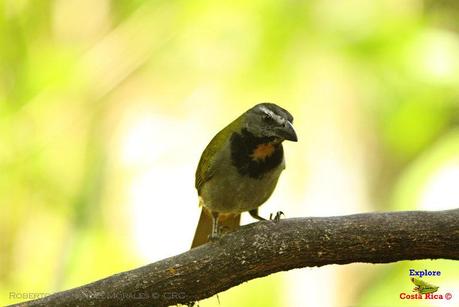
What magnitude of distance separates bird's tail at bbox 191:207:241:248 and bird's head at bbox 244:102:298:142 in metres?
0.66

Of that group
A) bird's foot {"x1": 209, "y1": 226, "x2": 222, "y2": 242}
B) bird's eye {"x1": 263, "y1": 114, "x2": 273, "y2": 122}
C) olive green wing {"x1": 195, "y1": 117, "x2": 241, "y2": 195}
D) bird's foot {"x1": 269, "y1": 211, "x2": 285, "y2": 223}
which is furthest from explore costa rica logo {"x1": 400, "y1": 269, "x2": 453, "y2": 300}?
olive green wing {"x1": 195, "y1": 117, "x2": 241, "y2": 195}

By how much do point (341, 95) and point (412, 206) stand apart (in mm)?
2939

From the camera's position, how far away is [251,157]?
15.0ft

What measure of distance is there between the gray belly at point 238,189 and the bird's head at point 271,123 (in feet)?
0.80

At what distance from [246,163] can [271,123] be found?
0.30m

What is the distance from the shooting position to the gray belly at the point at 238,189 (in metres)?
4.58

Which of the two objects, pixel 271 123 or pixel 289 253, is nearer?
pixel 289 253

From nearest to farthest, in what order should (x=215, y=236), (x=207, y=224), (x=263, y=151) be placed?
(x=215, y=236) → (x=263, y=151) → (x=207, y=224)

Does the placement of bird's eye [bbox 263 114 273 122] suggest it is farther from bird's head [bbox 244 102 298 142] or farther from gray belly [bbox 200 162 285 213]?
gray belly [bbox 200 162 285 213]

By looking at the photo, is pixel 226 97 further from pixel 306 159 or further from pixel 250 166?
pixel 250 166

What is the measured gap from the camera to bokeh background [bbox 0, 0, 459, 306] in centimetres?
510

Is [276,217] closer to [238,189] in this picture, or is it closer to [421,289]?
[238,189]

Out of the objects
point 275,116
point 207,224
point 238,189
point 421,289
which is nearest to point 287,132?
point 275,116

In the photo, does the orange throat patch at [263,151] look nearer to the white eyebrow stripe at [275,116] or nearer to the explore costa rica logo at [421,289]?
the white eyebrow stripe at [275,116]
